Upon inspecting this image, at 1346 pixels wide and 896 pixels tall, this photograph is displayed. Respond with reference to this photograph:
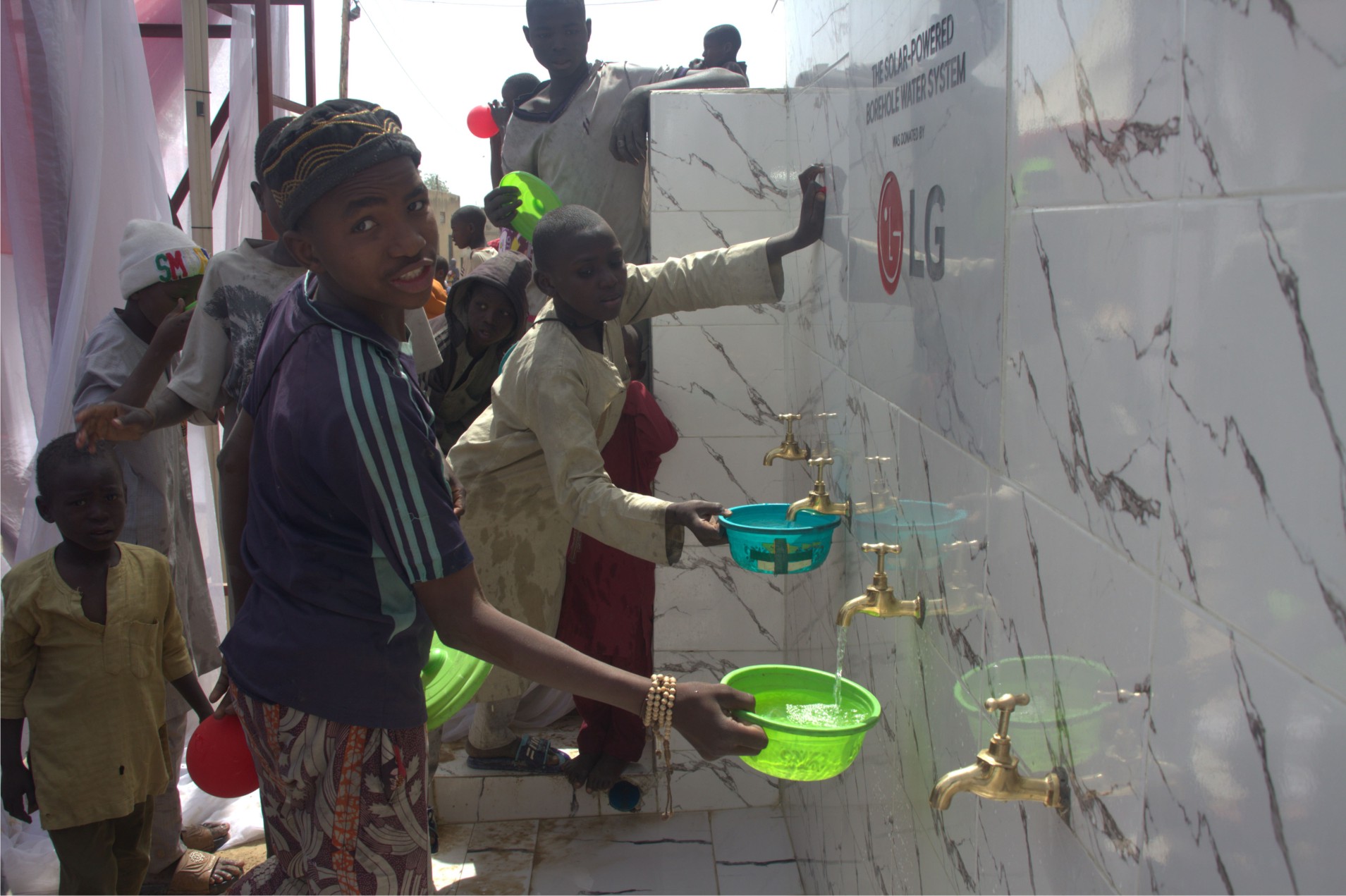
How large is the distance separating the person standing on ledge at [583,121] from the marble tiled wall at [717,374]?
0.61 metres

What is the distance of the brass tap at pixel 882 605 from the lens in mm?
1680

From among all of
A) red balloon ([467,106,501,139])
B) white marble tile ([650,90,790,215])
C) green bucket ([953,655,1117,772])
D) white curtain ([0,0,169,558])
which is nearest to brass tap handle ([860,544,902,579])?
green bucket ([953,655,1117,772])

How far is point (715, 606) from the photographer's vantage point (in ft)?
11.3

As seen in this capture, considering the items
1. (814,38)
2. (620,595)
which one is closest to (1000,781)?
(814,38)

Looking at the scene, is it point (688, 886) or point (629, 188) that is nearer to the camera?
point (688, 886)

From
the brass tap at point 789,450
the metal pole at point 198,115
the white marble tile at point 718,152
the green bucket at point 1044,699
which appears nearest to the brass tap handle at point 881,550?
the green bucket at point 1044,699

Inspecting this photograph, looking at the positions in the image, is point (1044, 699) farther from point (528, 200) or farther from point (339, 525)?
point (528, 200)

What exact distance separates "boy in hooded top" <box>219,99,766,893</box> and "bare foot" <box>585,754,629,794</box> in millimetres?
1868

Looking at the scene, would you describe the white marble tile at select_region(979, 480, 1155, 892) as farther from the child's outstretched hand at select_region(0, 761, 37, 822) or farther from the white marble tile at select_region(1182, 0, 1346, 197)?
the child's outstretched hand at select_region(0, 761, 37, 822)

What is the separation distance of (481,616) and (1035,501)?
2.70ft

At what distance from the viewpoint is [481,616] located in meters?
1.46

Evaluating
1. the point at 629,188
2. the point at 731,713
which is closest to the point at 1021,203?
the point at 731,713

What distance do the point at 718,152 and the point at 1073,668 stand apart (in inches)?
101

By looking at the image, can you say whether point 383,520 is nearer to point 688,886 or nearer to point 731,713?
point 731,713
